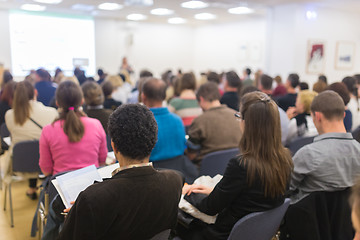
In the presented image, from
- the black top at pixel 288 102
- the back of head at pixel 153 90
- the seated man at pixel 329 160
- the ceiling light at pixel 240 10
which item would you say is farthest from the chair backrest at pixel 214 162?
the ceiling light at pixel 240 10

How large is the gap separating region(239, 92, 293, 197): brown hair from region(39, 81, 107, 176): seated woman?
4.12ft

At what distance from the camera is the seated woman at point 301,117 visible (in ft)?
10.8

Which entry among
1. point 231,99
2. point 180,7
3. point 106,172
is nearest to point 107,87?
point 231,99

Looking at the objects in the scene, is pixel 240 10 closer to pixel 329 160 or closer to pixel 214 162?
pixel 214 162

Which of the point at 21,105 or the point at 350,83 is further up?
the point at 350,83

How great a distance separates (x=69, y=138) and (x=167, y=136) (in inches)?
28.8

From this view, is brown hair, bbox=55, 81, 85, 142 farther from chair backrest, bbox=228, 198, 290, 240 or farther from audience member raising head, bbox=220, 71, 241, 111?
audience member raising head, bbox=220, 71, 241, 111

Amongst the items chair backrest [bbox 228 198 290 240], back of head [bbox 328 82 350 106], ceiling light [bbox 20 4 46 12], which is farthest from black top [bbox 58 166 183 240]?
ceiling light [bbox 20 4 46 12]

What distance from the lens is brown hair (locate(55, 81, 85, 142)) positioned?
87.0 inches

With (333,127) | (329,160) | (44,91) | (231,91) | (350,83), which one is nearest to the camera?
(329,160)

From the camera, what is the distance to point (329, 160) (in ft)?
6.05

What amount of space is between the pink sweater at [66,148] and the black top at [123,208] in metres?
1.17

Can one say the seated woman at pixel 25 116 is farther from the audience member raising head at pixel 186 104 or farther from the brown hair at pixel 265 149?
the brown hair at pixel 265 149

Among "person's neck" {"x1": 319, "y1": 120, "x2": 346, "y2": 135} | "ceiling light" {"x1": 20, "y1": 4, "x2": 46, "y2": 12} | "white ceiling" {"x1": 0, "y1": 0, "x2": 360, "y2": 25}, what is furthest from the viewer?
"ceiling light" {"x1": 20, "y1": 4, "x2": 46, "y2": 12}
